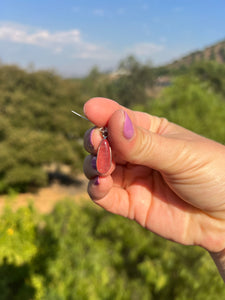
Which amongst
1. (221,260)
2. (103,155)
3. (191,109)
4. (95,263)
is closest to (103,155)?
(103,155)

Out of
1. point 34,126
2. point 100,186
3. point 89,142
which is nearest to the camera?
point 89,142

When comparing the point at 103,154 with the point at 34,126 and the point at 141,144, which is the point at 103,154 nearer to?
the point at 141,144

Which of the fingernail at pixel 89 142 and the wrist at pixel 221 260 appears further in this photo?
the wrist at pixel 221 260

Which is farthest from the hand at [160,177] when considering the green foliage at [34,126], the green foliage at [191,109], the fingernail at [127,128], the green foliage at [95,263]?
the green foliage at [34,126]

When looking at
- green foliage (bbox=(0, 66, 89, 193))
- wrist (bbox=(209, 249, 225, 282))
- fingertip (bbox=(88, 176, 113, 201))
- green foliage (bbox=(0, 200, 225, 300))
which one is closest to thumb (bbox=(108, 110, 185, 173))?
fingertip (bbox=(88, 176, 113, 201))

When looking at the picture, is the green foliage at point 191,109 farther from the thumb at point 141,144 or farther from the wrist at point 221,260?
the thumb at point 141,144

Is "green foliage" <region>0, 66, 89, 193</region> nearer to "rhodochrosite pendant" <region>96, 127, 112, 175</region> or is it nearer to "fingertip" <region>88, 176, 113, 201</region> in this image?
"fingertip" <region>88, 176, 113, 201</region>

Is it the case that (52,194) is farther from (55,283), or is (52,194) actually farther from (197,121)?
(55,283)
